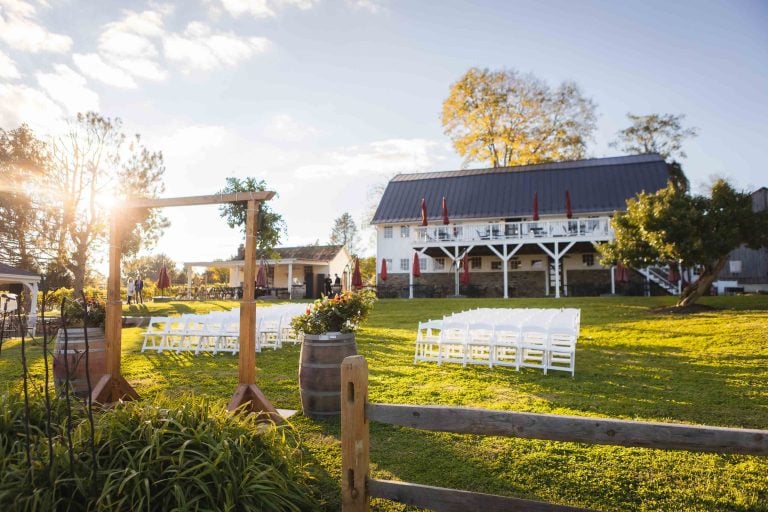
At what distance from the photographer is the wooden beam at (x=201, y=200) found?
510 centimetres

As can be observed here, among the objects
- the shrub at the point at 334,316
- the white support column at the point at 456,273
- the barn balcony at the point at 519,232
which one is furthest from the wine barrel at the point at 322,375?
the barn balcony at the point at 519,232

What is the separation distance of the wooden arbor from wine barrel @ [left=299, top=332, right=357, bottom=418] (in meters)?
0.47

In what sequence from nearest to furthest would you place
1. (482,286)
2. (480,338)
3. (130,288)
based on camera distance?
(480,338)
(130,288)
(482,286)

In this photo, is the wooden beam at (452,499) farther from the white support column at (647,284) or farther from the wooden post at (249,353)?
the white support column at (647,284)

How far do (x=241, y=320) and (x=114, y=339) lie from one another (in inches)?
79.4

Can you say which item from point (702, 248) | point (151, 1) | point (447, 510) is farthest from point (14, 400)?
point (702, 248)

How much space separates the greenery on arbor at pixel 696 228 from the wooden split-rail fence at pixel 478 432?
615 inches

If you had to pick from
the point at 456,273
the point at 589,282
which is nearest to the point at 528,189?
the point at 589,282

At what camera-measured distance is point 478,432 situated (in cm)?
275

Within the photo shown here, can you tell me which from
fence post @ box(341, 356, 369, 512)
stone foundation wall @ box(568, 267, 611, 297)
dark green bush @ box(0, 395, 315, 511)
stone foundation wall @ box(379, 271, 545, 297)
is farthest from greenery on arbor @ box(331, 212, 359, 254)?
fence post @ box(341, 356, 369, 512)

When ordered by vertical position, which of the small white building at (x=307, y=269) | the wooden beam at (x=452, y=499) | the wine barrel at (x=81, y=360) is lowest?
the wooden beam at (x=452, y=499)

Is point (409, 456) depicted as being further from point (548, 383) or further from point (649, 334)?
point (649, 334)

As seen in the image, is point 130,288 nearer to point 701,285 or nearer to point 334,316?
point 334,316

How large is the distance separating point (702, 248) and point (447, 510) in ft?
53.6
